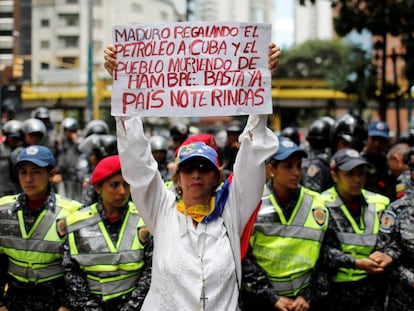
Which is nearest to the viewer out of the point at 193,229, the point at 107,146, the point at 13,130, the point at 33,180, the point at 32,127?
the point at 193,229

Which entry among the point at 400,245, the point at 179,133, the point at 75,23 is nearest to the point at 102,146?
the point at 179,133

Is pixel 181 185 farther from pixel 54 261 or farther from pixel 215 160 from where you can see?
pixel 54 261

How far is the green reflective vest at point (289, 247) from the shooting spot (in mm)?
3852

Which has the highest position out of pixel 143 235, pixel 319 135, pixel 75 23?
pixel 75 23

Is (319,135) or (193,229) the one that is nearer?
(193,229)

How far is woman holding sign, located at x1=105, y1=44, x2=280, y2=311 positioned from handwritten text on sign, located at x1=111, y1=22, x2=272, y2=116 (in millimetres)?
99

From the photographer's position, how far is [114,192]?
12.6 feet

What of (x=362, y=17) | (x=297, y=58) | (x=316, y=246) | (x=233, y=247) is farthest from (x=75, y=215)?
(x=297, y=58)

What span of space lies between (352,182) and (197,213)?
162 centimetres

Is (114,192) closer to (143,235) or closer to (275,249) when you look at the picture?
(143,235)

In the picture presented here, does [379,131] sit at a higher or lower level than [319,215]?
higher

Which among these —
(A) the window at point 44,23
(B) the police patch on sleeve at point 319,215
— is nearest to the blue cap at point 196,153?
(B) the police patch on sleeve at point 319,215

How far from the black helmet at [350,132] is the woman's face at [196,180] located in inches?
146

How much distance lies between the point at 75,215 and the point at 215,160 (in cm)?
120
